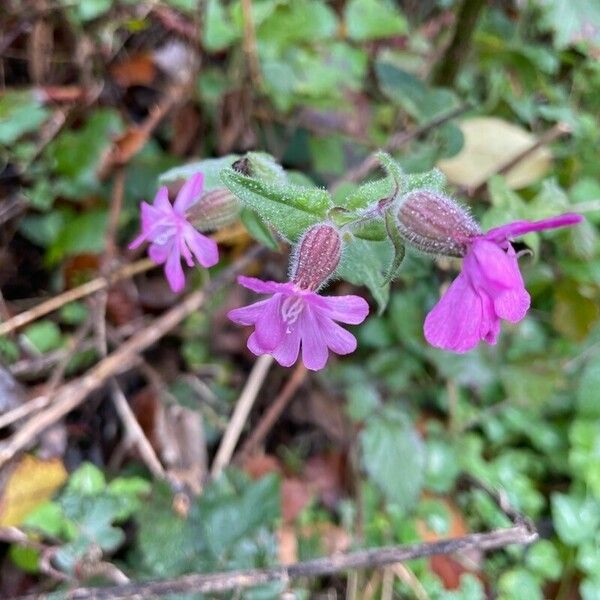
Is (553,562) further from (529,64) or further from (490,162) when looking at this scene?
(529,64)

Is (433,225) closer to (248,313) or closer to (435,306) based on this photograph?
(435,306)

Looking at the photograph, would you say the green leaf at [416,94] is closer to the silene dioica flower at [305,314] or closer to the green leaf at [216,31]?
the green leaf at [216,31]

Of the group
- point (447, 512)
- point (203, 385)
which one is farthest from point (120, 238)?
point (447, 512)

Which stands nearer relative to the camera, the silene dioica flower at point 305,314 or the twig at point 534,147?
the silene dioica flower at point 305,314

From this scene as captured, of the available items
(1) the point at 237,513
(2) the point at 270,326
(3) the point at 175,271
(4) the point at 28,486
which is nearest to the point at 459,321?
(2) the point at 270,326

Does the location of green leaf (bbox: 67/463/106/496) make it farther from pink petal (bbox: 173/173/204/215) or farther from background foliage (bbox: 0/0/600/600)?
pink petal (bbox: 173/173/204/215)

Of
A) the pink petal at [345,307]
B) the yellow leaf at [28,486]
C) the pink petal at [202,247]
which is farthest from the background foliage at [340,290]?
the pink petal at [345,307]
